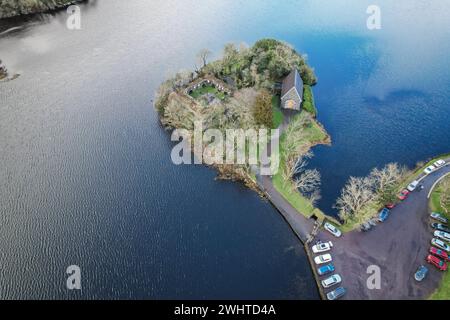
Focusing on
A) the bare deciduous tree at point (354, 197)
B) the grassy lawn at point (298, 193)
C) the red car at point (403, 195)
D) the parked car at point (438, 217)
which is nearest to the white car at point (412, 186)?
the red car at point (403, 195)

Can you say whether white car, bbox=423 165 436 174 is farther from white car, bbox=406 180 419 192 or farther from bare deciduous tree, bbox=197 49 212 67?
bare deciduous tree, bbox=197 49 212 67

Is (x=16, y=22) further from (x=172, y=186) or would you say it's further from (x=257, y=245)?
(x=257, y=245)

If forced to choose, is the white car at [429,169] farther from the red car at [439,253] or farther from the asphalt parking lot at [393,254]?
the red car at [439,253]

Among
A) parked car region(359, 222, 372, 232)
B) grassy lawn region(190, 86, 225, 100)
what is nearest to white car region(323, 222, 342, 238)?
parked car region(359, 222, 372, 232)

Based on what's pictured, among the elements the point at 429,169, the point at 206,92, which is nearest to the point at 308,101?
the point at 206,92

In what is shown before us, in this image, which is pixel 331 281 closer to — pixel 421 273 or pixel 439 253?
pixel 421 273

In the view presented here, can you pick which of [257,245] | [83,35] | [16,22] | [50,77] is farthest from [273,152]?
[16,22]
